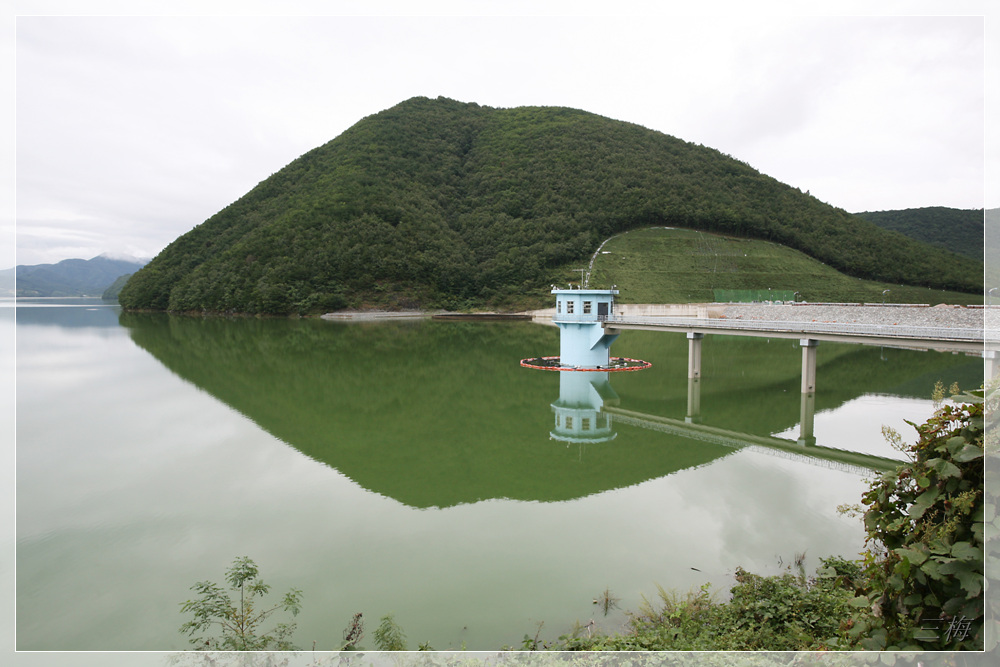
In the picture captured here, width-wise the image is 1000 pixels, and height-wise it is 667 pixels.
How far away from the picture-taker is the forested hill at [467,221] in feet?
245

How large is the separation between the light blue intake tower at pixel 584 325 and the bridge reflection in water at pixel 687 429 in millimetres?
3988

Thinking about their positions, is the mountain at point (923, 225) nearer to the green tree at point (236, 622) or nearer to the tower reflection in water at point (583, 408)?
the tower reflection in water at point (583, 408)

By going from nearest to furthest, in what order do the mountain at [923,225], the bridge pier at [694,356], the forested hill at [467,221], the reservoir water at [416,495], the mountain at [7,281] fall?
1. the mountain at [7,281]
2. the reservoir water at [416,495]
3. the bridge pier at [694,356]
4. the forested hill at [467,221]
5. the mountain at [923,225]

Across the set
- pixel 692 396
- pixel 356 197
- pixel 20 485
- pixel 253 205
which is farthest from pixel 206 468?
pixel 253 205

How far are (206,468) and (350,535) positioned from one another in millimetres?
5746

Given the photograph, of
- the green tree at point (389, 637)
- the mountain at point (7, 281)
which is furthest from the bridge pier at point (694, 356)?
the mountain at point (7, 281)

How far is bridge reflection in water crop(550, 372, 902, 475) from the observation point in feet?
43.7

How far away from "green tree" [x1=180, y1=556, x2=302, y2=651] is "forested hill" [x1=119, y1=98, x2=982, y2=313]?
65761 mm

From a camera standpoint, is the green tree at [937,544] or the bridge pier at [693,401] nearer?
the green tree at [937,544]

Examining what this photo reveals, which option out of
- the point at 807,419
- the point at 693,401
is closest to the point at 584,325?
the point at 693,401

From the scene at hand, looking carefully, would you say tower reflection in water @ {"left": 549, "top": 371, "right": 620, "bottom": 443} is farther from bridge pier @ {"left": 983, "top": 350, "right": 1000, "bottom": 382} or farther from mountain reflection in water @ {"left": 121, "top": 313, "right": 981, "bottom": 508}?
bridge pier @ {"left": 983, "top": 350, "right": 1000, "bottom": 382}

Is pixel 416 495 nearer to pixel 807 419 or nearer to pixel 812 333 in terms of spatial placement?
pixel 807 419

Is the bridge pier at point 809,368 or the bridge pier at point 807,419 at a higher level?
the bridge pier at point 809,368

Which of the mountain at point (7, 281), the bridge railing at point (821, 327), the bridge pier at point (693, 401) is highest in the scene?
the mountain at point (7, 281)
